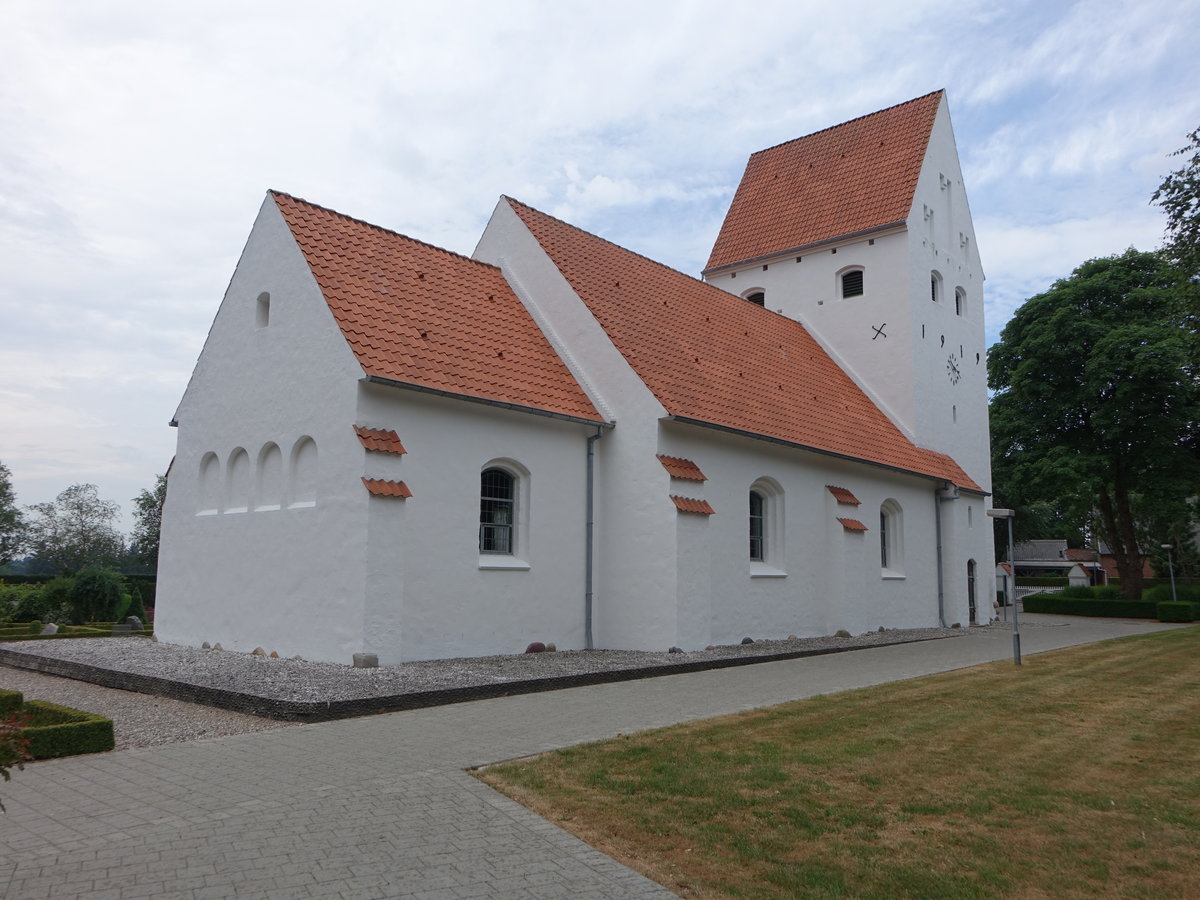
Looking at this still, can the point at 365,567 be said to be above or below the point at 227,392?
below

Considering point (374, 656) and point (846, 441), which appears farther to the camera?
point (846, 441)

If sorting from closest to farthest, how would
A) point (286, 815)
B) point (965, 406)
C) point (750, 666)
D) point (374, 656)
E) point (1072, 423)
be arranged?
point (286, 815)
point (374, 656)
point (750, 666)
point (965, 406)
point (1072, 423)

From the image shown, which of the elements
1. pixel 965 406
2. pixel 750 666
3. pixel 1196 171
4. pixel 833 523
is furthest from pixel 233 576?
pixel 965 406

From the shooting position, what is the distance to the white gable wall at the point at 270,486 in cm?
1276

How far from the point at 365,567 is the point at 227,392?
5.41m

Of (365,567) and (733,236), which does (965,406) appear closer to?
(733,236)

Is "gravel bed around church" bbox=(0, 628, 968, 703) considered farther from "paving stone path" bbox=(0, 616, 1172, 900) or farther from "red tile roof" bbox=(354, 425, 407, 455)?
"red tile roof" bbox=(354, 425, 407, 455)

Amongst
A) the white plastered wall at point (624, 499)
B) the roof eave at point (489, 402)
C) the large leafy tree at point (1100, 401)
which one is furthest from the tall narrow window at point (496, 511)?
the large leafy tree at point (1100, 401)

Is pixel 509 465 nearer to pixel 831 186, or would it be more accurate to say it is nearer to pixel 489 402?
pixel 489 402

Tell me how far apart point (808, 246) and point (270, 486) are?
1793 centimetres

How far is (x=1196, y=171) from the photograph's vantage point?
16.5 meters

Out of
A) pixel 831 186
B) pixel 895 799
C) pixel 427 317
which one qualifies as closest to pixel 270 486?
pixel 427 317

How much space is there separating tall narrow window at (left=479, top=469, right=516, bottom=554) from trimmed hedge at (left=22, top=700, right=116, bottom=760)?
23.7ft

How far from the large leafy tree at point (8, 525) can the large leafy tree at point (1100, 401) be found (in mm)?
68485
